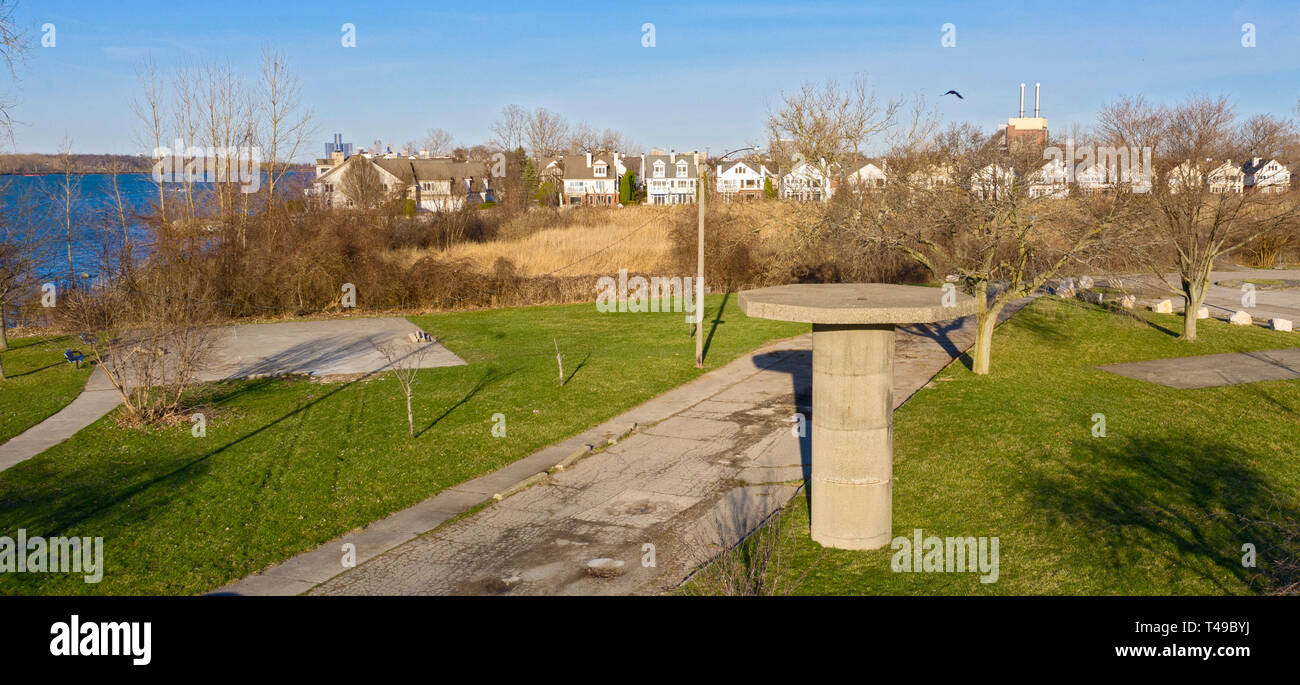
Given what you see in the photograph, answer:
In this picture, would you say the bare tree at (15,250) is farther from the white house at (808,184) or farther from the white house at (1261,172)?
the white house at (1261,172)

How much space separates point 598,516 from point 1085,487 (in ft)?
21.6

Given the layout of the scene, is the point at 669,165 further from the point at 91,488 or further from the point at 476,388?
the point at 91,488

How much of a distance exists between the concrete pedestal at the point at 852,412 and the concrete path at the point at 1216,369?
1089 cm

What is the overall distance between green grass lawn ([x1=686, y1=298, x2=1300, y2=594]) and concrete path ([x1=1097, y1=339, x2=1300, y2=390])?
65 centimetres

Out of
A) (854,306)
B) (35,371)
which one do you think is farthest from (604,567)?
(35,371)

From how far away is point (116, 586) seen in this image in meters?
9.07

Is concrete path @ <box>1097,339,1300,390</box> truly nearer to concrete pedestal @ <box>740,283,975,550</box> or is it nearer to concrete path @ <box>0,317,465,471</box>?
concrete pedestal @ <box>740,283,975,550</box>

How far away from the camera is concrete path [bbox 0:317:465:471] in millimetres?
15203

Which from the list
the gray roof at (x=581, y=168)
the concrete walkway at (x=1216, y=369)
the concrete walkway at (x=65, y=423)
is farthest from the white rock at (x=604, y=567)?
the gray roof at (x=581, y=168)

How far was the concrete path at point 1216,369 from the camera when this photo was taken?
1800 centimetres

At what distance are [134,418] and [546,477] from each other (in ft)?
26.3

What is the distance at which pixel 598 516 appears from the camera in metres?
11.3
